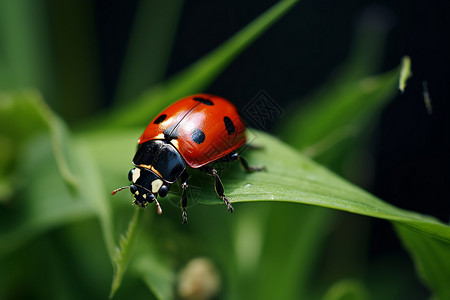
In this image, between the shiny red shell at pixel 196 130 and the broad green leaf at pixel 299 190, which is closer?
the broad green leaf at pixel 299 190

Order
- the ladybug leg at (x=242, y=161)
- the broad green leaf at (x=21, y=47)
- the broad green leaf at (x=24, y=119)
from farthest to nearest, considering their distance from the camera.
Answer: the broad green leaf at (x=21, y=47), the broad green leaf at (x=24, y=119), the ladybug leg at (x=242, y=161)

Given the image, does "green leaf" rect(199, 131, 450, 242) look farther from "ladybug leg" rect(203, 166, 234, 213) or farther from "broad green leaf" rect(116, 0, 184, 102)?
"broad green leaf" rect(116, 0, 184, 102)

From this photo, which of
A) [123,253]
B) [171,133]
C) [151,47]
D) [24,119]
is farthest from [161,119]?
[151,47]

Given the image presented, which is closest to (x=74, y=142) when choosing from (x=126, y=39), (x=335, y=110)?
(x=335, y=110)

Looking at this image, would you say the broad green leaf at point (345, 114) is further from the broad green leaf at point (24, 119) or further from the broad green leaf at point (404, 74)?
the broad green leaf at point (24, 119)

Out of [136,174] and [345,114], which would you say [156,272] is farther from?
[345,114]

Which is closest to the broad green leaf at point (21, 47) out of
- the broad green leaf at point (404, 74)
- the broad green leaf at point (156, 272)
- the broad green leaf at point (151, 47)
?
the broad green leaf at point (151, 47)

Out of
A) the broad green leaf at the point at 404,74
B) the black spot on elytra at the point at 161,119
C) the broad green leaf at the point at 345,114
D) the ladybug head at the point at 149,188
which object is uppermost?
the broad green leaf at the point at 404,74

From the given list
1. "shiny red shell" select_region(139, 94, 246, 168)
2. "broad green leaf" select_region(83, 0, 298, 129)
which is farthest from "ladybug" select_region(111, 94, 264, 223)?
"broad green leaf" select_region(83, 0, 298, 129)

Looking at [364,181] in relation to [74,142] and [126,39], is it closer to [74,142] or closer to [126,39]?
[74,142]
